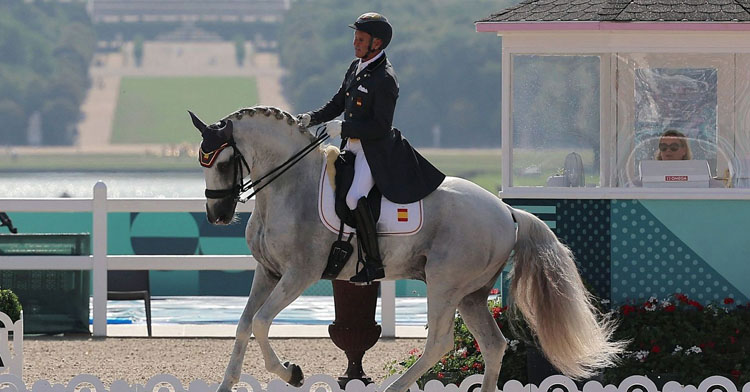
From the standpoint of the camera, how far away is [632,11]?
8.77 meters

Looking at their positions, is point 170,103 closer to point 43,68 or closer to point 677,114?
point 43,68

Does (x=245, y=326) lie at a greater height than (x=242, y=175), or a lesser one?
lesser

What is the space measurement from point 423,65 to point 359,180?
7450cm

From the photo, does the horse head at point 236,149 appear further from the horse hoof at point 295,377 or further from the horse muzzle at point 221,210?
the horse hoof at point 295,377

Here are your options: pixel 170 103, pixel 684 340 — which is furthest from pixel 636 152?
pixel 170 103

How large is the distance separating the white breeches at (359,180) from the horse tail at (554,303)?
91cm

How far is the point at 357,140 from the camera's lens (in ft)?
21.2

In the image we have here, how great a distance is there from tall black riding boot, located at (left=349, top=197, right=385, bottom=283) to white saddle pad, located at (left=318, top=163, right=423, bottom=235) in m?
0.06

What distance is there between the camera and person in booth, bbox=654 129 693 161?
891cm

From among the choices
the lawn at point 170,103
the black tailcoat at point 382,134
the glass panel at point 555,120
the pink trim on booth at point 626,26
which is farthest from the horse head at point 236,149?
the lawn at point 170,103

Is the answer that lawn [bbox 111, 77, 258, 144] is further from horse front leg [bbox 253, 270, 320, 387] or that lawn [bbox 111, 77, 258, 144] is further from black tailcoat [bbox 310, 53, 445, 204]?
horse front leg [bbox 253, 270, 320, 387]

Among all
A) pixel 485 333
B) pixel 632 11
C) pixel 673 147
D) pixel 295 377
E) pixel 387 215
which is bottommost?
pixel 295 377

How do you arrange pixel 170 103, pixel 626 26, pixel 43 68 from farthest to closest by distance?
pixel 170 103
pixel 43 68
pixel 626 26

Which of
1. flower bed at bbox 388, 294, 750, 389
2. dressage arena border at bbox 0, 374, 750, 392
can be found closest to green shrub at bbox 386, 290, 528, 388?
flower bed at bbox 388, 294, 750, 389
